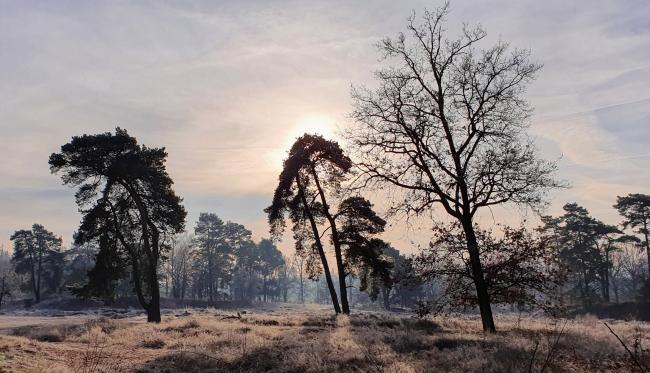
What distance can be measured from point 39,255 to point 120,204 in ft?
198

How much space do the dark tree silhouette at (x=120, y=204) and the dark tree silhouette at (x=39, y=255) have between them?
2221 inches

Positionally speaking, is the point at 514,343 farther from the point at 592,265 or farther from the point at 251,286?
the point at 251,286

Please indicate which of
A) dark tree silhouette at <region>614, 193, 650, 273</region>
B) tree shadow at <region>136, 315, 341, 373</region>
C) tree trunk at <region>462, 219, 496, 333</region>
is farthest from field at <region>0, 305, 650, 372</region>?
dark tree silhouette at <region>614, 193, 650, 273</region>

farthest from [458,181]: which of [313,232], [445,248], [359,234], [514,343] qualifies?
[313,232]

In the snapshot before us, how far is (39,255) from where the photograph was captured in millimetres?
72188

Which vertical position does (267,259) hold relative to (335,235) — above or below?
below

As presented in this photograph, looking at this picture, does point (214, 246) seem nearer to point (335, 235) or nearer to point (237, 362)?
point (335, 235)

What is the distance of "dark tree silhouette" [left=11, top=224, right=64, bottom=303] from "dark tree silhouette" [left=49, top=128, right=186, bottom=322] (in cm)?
5643

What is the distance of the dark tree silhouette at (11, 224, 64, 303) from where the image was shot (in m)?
70.6

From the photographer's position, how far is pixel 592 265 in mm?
55531

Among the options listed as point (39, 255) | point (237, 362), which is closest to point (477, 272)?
point (237, 362)

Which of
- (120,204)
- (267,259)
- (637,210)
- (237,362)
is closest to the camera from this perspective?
(237,362)

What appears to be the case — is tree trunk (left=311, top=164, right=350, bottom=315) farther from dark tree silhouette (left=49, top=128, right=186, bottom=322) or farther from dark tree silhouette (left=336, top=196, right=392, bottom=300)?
dark tree silhouette (left=49, top=128, right=186, bottom=322)

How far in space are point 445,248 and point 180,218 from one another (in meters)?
18.3
